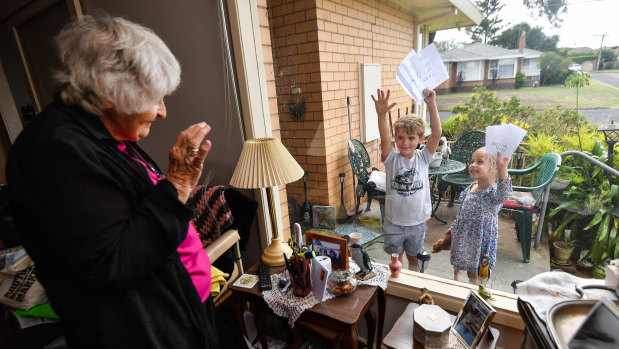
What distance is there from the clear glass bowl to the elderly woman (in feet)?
1.96

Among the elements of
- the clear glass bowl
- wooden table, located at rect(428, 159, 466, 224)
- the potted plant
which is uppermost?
wooden table, located at rect(428, 159, 466, 224)

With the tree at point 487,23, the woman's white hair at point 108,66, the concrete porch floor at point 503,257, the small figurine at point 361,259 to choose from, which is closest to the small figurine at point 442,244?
the concrete porch floor at point 503,257

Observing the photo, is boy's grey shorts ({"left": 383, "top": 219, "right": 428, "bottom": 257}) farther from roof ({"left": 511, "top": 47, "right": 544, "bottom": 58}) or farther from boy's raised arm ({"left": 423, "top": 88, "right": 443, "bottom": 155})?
roof ({"left": 511, "top": 47, "right": 544, "bottom": 58})

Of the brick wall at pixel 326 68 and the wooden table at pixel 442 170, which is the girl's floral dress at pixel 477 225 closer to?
the wooden table at pixel 442 170

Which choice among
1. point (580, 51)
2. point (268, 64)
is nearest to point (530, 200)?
point (580, 51)

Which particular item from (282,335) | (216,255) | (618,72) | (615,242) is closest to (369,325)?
(282,335)

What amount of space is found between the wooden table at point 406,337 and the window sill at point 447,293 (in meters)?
0.10

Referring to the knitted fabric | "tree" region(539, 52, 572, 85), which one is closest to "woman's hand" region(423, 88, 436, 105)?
"tree" region(539, 52, 572, 85)

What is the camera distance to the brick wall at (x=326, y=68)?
1360 mm

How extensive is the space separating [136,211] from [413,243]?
1.29 metres

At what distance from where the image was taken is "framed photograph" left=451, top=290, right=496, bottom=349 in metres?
1.03

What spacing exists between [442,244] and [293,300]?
74 cm

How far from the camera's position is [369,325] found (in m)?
1.35

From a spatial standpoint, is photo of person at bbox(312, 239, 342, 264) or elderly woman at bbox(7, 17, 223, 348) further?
photo of person at bbox(312, 239, 342, 264)
